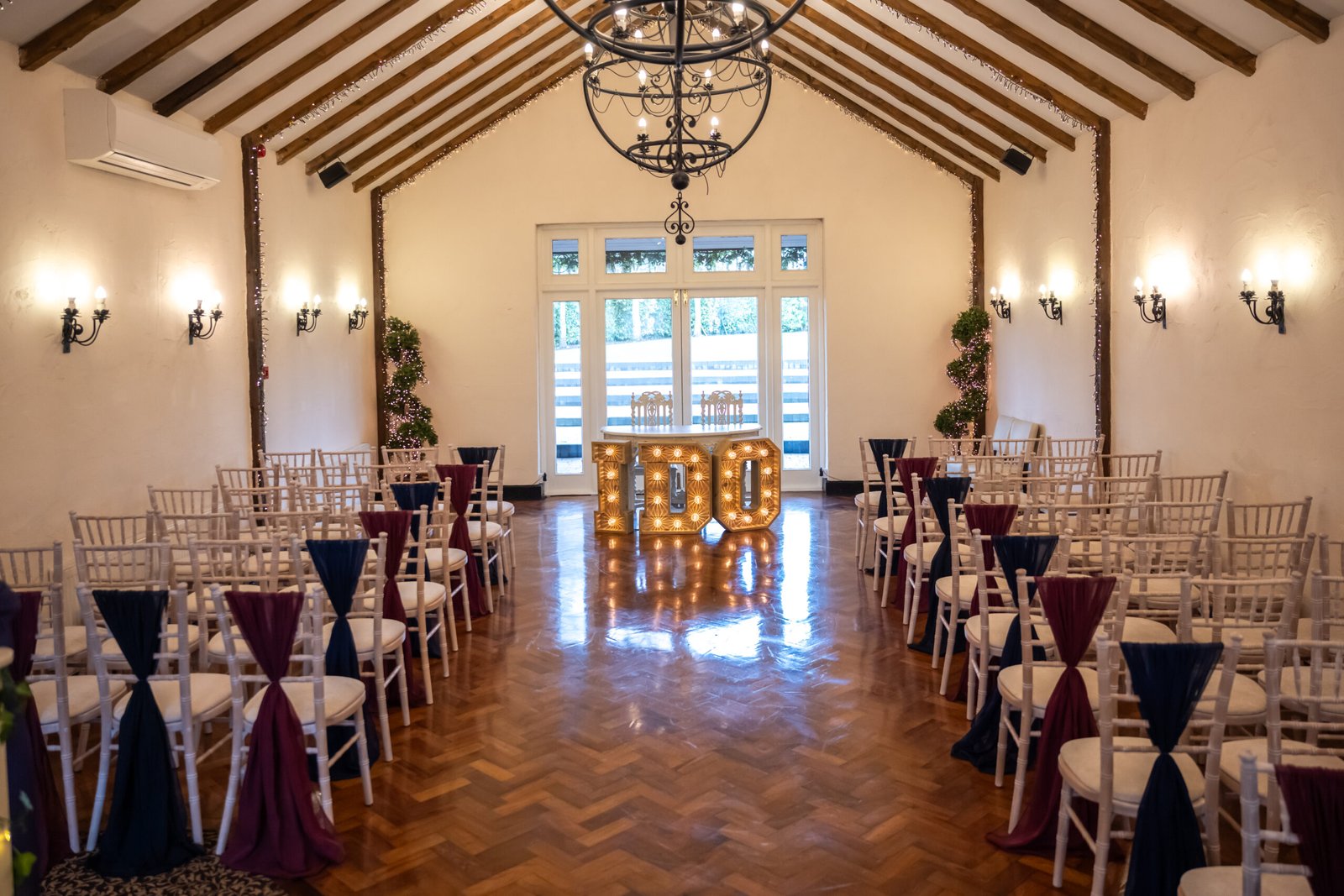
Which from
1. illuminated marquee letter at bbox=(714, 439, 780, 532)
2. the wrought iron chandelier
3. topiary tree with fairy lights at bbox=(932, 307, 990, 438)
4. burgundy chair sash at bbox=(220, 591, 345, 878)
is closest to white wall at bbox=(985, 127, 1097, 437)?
topiary tree with fairy lights at bbox=(932, 307, 990, 438)

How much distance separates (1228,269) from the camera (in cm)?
661

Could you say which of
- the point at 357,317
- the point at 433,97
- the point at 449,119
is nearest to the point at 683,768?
the point at 433,97

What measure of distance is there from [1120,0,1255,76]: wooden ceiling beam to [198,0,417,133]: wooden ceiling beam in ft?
15.7

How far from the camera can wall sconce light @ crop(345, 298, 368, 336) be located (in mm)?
11180

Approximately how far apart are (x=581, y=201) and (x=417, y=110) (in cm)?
226

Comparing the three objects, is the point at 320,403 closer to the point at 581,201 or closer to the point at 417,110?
the point at 417,110

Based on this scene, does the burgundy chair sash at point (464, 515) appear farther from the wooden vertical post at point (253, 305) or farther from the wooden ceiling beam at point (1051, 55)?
the wooden ceiling beam at point (1051, 55)

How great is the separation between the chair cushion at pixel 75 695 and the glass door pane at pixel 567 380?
8.50 meters

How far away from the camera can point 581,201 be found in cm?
1217

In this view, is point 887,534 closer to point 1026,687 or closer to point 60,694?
point 1026,687

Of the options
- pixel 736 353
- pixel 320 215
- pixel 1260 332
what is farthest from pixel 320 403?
pixel 1260 332

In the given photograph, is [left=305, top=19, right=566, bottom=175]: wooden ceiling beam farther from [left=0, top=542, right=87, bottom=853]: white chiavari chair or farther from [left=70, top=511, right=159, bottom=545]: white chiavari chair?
[left=0, top=542, right=87, bottom=853]: white chiavari chair

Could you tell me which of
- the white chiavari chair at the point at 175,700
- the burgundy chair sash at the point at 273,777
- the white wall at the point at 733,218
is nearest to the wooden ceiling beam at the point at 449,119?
the white wall at the point at 733,218

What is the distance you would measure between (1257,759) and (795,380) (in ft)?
31.6
